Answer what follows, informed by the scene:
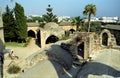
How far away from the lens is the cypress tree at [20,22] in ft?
134

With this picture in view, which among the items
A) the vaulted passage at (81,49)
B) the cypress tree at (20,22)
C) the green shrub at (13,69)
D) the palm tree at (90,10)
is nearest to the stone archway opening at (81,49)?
the vaulted passage at (81,49)

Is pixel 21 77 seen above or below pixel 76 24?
below

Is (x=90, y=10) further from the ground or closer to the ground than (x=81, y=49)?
further from the ground

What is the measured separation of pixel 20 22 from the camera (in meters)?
41.3

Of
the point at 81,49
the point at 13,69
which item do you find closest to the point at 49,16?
the point at 81,49

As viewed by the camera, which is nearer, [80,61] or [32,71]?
[32,71]

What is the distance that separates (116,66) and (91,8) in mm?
25928

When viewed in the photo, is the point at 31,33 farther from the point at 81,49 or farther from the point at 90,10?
the point at 81,49

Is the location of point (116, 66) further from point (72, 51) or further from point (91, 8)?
point (91, 8)

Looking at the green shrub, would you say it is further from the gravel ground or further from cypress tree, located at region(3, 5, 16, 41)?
cypress tree, located at region(3, 5, 16, 41)

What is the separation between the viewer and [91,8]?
4194 cm

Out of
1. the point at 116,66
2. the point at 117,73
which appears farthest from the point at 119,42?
the point at 117,73

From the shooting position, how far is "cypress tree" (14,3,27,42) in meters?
40.9

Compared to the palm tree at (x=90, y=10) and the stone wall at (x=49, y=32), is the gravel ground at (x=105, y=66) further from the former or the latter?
the palm tree at (x=90, y=10)
